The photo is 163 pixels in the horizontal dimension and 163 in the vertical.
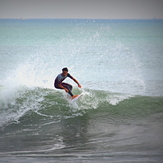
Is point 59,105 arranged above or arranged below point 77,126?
above

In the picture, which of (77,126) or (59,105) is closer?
(77,126)

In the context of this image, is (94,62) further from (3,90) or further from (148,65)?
(3,90)

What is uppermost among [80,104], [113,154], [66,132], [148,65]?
[148,65]

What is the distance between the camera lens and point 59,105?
9.86 m

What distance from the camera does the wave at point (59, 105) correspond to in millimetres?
9133

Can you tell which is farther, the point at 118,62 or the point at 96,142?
the point at 118,62

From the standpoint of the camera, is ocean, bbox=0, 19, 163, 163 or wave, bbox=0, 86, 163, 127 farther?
wave, bbox=0, 86, 163, 127

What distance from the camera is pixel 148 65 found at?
22.2 metres

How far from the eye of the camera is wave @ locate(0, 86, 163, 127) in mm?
9133

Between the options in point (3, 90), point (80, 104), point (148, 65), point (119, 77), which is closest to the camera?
point (80, 104)

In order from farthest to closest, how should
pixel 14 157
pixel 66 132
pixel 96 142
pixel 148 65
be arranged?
pixel 148 65
pixel 66 132
pixel 96 142
pixel 14 157

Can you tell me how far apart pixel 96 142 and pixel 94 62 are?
15.8 metres

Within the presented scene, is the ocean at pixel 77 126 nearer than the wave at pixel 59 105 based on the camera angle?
Yes

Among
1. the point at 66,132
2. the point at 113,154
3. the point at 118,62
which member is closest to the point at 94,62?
the point at 118,62
